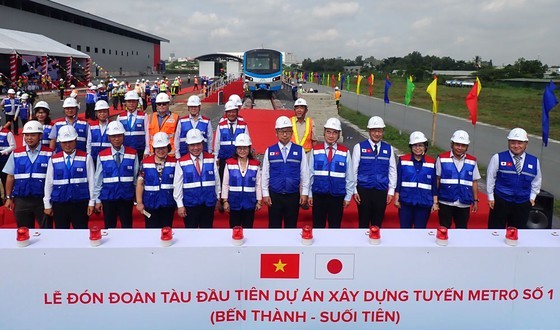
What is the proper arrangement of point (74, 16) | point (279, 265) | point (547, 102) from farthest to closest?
1. point (74, 16)
2. point (547, 102)
3. point (279, 265)

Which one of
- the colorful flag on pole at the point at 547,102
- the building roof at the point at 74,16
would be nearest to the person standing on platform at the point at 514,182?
the colorful flag on pole at the point at 547,102

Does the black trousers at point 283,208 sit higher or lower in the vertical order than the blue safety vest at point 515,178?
lower

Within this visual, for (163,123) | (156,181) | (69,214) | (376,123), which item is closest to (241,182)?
(156,181)

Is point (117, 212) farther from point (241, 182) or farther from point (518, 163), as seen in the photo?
point (518, 163)

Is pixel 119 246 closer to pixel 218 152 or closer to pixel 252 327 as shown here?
pixel 252 327

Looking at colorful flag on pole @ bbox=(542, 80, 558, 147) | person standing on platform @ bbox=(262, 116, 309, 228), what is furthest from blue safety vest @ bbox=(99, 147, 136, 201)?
colorful flag on pole @ bbox=(542, 80, 558, 147)

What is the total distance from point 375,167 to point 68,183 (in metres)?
3.46

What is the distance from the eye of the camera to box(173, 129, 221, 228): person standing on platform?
4.75 metres

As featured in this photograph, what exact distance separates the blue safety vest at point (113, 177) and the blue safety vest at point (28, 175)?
669 millimetres

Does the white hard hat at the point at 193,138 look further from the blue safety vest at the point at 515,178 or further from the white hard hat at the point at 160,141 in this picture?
the blue safety vest at the point at 515,178

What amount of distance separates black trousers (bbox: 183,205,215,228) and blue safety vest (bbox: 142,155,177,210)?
0.29m

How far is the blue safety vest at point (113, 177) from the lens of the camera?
498cm

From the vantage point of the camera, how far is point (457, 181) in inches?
204

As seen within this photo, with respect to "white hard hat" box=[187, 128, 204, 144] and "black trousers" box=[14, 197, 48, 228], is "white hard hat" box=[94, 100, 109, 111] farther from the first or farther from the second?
"white hard hat" box=[187, 128, 204, 144]
